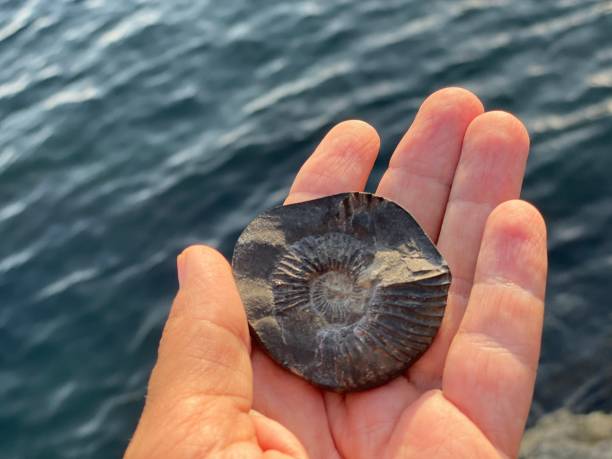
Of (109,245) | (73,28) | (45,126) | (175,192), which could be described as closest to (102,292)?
(109,245)

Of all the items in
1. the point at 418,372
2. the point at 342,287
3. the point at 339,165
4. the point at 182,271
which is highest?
the point at 182,271

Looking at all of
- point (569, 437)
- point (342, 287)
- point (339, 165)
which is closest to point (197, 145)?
point (339, 165)

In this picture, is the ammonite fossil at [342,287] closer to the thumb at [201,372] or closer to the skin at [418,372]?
the skin at [418,372]

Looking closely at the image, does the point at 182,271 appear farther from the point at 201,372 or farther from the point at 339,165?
the point at 339,165

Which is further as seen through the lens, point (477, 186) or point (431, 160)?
point (431, 160)

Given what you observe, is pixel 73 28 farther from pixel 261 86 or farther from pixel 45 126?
pixel 261 86

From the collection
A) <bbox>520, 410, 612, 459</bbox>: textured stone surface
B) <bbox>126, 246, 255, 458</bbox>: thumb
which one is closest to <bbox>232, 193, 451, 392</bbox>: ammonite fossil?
<bbox>126, 246, 255, 458</bbox>: thumb
